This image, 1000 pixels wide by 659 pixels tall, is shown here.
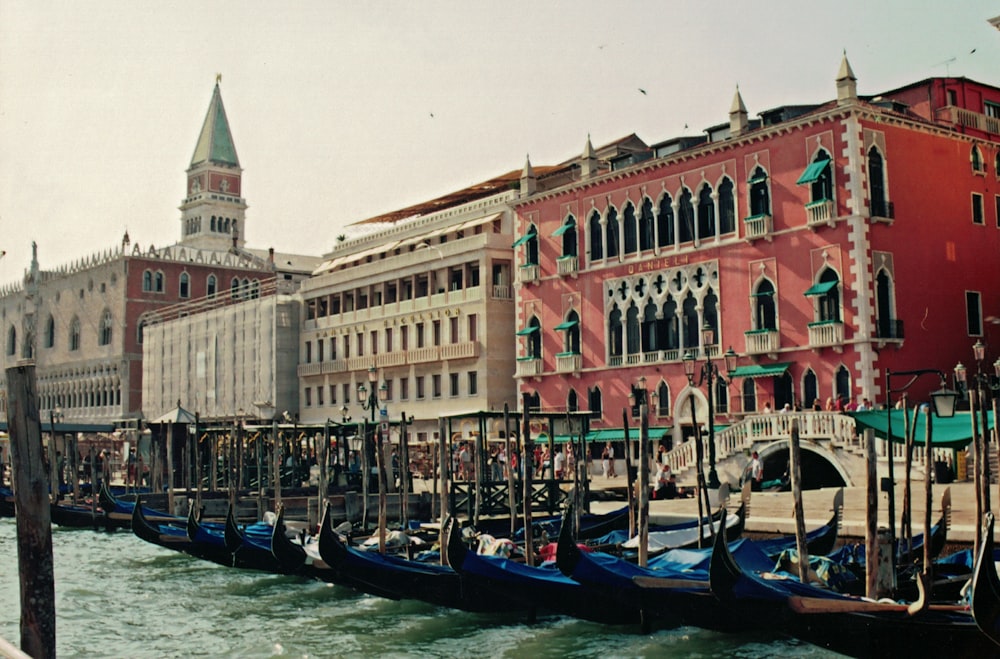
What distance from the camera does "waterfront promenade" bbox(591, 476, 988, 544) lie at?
53.0ft

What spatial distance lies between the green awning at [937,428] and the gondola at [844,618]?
22.7ft

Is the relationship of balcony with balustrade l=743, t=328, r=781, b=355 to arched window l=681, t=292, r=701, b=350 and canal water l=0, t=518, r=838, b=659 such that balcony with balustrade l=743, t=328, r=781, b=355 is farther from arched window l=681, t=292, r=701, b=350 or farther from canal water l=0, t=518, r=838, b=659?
canal water l=0, t=518, r=838, b=659

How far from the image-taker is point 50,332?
61.6 metres

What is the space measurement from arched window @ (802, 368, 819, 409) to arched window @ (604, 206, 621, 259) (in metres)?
6.53

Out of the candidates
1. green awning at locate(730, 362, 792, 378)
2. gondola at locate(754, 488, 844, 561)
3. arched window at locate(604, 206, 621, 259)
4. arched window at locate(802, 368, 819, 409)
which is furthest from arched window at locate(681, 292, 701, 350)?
gondola at locate(754, 488, 844, 561)


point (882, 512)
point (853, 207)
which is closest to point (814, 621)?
point (882, 512)

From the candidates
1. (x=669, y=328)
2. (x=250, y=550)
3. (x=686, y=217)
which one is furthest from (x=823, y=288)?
(x=250, y=550)

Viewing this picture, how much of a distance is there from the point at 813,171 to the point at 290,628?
15.7 metres

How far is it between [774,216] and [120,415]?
122 ft

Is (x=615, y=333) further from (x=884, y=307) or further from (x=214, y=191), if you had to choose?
(x=214, y=191)

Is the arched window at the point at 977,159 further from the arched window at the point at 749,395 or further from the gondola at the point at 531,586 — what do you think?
the gondola at the point at 531,586

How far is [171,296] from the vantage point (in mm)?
55375

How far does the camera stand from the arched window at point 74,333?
5847cm

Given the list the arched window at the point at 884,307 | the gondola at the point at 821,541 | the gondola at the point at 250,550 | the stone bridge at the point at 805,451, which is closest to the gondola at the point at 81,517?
the gondola at the point at 250,550
